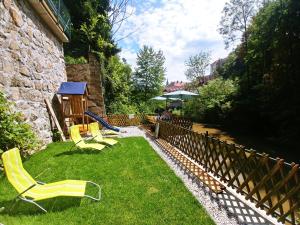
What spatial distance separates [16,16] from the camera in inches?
323

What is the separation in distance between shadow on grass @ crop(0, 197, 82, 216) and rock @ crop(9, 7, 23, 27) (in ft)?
18.5

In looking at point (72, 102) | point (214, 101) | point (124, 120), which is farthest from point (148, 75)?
point (72, 102)

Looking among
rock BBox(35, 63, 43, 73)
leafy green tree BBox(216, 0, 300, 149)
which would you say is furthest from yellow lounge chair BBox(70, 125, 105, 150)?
leafy green tree BBox(216, 0, 300, 149)

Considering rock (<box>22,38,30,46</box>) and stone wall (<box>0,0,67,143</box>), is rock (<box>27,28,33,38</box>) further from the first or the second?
rock (<box>22,38,30,46</box>)

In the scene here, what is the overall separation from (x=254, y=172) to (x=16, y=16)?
25.3ft

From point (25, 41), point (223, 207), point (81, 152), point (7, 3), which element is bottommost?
point (223, 207)

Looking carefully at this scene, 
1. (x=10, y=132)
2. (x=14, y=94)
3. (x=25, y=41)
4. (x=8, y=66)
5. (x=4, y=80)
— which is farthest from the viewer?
(x=25, y=41)

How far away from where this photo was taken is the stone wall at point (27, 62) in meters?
7.51

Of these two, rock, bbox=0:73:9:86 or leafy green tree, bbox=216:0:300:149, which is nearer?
rock, bbox=0:73:9:86

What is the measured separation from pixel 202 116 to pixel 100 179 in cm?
2077

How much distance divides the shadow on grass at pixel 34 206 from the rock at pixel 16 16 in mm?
5626

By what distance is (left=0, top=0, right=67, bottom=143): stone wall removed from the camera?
24.6 feet

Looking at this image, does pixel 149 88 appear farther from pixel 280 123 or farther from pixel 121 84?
pixel 280 123

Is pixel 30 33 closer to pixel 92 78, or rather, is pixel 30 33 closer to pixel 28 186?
pixel 28 186
